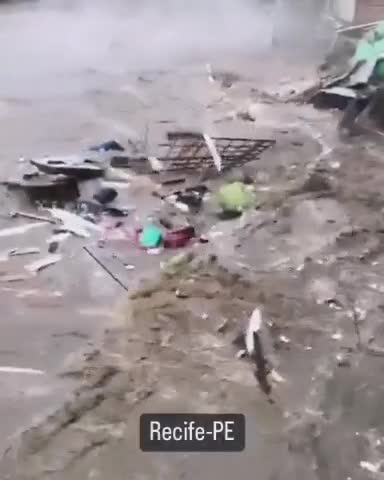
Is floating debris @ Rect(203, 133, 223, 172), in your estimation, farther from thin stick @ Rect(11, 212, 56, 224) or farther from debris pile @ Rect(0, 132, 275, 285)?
thin stick @ Rect(11, 212, 56, 224)

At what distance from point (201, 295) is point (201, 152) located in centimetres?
17

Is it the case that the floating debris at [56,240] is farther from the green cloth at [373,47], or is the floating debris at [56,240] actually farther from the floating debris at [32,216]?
the green cloth at [373,47]

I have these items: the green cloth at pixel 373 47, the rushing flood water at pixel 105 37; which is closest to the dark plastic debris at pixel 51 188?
the rushing flood water at pixel 105 37

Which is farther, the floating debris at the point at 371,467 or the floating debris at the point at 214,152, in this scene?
the floating debris at the point at 214,152

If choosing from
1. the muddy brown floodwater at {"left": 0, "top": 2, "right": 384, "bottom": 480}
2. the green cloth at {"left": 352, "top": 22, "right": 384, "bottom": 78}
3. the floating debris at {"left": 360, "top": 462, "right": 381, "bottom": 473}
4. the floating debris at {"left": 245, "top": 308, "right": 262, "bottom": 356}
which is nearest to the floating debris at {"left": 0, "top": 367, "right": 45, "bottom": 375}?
the muddy brown floodwater at {"left": 0, "top": 2, "right": 384, "bottom": 480}

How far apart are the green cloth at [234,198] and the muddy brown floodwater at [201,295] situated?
0.5 inches

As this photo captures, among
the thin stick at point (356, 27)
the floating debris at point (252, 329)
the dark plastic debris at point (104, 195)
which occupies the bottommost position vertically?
the floating debris at point (252, 329)

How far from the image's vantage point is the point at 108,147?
3.10 feet

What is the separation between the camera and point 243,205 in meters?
0.93

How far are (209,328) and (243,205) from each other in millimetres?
146

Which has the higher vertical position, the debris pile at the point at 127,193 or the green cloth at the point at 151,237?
the debris pile at the point at 127,193

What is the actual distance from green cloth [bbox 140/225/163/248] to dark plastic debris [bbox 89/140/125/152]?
101 millimetres

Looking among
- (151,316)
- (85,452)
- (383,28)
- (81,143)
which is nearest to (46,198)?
(81,143)

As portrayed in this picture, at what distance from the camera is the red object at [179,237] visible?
917mm
